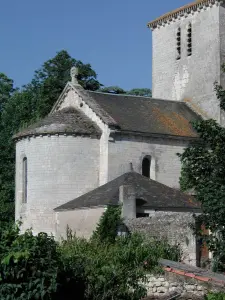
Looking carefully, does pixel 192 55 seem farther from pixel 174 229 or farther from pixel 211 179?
pixel 211 179

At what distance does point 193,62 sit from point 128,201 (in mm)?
15348

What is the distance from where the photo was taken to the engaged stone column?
1072 inches

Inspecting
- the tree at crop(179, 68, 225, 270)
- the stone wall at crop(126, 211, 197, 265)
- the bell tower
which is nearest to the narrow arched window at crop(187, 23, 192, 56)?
the bell tower

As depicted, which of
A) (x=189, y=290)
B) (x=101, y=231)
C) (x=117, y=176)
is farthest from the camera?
(x=117, y=176)

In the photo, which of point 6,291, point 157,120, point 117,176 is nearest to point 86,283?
point 6,291

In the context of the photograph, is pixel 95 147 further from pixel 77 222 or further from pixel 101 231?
pixel 101 231

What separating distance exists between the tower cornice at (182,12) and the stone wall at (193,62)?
0.50ft

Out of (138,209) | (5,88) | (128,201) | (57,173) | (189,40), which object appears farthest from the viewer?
(5,88)

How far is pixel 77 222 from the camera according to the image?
30438 mm

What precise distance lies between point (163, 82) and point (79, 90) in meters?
7.74

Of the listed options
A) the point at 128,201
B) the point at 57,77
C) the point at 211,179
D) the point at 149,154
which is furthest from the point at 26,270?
the point at 57,77

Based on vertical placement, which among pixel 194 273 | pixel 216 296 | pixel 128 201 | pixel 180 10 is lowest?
pixel 216 296

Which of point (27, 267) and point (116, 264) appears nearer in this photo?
point (27, 267)

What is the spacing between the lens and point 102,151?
112ft
